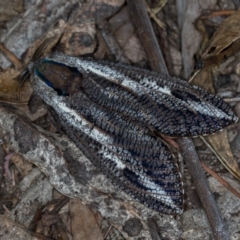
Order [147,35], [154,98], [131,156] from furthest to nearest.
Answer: [147,35] < [154,98] < [131,156]

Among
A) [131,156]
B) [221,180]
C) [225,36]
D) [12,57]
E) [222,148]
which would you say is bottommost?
[221,180]

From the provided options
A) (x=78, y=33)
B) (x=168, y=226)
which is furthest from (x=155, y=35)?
(x=168, y=226)

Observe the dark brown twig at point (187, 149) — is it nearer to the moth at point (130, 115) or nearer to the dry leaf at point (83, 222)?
the moth at point (130, 115)

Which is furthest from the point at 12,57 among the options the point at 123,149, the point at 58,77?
the point at 123,149

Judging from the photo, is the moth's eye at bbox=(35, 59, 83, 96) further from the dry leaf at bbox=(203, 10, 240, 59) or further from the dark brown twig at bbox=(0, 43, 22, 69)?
the dry leaf at bbox=(203, 10, 240, 59)

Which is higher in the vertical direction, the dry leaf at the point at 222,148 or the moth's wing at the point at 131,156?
the moth's wing at the point at 131,156

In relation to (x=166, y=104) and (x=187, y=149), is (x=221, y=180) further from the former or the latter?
(x=166, y=104)

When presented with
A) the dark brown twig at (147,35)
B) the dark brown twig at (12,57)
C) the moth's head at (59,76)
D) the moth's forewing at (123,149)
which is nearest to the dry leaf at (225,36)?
the dark brown twig at (147,35)
